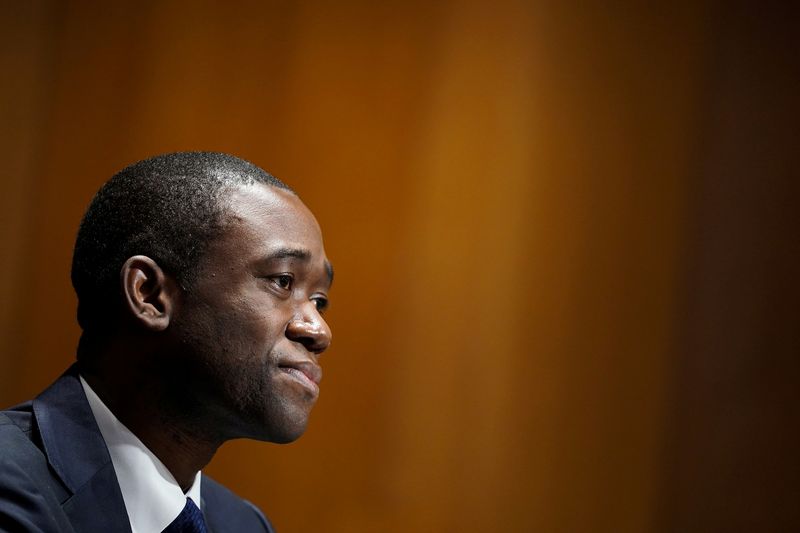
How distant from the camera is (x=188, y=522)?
1.25 m

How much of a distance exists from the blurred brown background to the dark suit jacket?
0.76 m

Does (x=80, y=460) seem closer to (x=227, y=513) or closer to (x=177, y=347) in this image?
(x=177, y=347)

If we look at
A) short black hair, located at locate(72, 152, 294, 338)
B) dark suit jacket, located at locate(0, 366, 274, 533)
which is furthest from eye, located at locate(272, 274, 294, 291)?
dark suit jacket, located at locate(0, 366, 274, 533)

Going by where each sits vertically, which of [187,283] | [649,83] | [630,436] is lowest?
[630,436]

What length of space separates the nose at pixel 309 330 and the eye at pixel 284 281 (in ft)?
0.12

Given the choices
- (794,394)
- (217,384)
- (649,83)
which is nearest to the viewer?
(217,384)

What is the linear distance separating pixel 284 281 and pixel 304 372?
5.4 inches

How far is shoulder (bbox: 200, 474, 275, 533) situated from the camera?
1.47m

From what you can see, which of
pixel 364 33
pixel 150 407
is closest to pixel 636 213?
pixel 364 33

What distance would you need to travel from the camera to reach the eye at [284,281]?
1.30 m

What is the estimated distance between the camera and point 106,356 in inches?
50.5

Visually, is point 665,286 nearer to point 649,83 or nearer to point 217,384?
point 649,83

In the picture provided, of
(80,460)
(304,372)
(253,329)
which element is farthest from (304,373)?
(80,460)

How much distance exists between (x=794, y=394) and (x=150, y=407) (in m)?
1.29
